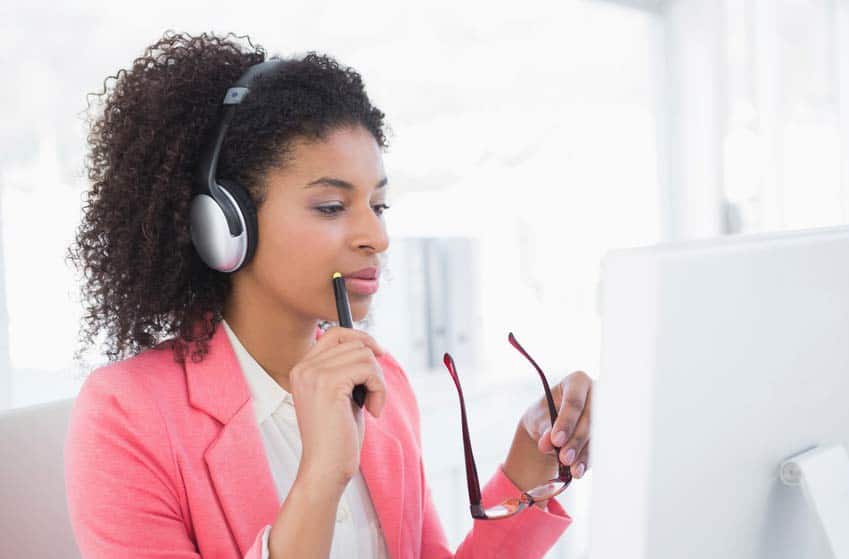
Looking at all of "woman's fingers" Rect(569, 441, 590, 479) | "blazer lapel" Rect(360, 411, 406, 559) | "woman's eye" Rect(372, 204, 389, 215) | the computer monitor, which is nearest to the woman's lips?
"woman's eye" Rect(372, 204, 389, 215)

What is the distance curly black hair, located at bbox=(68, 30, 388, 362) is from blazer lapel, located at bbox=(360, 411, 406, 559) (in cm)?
27

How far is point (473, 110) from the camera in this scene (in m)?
2.40

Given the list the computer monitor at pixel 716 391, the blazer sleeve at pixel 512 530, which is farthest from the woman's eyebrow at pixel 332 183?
the computer monitor at pixel 716 391

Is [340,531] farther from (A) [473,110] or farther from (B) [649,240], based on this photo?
(B) [649,240]

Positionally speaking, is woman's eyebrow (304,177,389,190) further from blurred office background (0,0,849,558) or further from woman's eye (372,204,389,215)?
blurred office background (0,0,849,558)

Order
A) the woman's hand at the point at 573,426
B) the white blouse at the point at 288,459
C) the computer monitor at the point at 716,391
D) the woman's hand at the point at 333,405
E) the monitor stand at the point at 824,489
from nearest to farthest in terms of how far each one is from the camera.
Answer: the computer monitor at the point at 716,391, the monitor stand at the point at 824,489, the woman's hand at the point at 333,405, the woman's hand at the point at 573,426, the white blouse at the point at 288,459

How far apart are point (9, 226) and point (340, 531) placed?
84 centimetres

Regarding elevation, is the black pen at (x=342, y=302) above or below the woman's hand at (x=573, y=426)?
above

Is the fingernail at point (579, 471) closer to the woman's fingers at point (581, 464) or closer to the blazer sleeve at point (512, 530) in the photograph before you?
the woman's fingers at point (581, 464)

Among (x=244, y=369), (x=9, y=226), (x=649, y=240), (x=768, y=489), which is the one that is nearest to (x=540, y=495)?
(x=244, y=369)

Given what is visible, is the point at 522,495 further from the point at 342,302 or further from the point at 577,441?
the point at 342,302

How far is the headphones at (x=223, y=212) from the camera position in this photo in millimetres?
1113

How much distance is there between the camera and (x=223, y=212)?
111 centimetres

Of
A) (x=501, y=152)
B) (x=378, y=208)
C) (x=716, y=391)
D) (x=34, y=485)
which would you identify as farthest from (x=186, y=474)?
(x=501, y=152)
